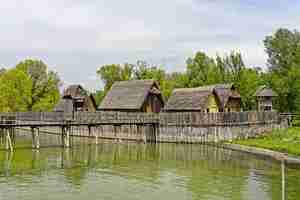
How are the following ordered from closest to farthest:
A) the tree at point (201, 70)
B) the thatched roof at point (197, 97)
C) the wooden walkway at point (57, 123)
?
1. the wooden walkway at point (57, 123)
2. the thatched roof at point (197, 97)
3. the tree at point (201, 70)

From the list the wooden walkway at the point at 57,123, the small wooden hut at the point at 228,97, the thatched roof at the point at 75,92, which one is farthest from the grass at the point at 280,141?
the thatched roof at the point at 75,92

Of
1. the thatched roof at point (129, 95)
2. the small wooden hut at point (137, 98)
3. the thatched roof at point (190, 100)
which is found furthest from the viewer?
the thatched roof at point (129, 95)

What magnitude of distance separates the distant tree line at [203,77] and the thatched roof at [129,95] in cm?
1522

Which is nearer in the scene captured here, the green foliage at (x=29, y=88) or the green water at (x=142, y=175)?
the green water at (x=142, y=175)

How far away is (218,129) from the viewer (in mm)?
51812

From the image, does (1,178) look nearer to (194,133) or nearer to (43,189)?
(43,189)

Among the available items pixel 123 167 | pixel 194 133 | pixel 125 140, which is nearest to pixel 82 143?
pixel 125 140

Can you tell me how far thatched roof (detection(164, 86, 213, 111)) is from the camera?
2281 inches

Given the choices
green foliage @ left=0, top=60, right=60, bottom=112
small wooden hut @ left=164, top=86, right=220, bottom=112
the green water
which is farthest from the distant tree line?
the green water

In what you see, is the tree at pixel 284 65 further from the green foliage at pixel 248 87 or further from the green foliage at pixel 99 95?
the green foliage at pixel 99 95

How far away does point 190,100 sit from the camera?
5931 centimetres

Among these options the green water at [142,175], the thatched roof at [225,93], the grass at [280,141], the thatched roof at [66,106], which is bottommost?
→ the green water at [142,175]

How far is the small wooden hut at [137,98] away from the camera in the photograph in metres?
62.0

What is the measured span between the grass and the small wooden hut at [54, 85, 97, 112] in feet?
91.2
